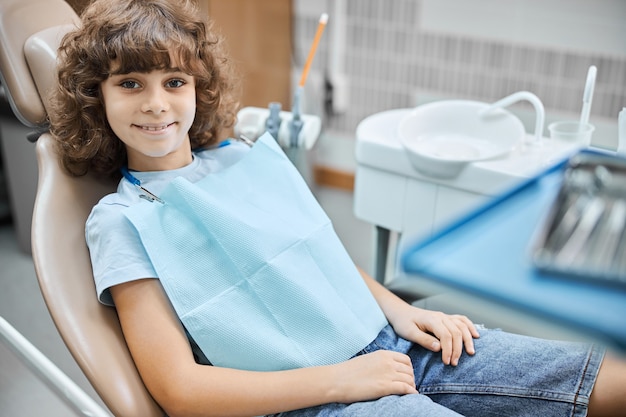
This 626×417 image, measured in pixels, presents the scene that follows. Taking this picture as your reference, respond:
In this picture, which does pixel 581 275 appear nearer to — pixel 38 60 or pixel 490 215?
pixel 490 215

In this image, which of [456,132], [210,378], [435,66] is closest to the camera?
[210,378]

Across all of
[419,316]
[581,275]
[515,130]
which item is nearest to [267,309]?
[419,316]

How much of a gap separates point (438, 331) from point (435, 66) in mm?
1434

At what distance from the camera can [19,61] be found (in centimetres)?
120

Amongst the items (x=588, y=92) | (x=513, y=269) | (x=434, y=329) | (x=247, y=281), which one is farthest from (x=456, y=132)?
(x=513, y=269)

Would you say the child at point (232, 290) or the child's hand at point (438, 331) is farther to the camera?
the child's hand at point (438, 331)

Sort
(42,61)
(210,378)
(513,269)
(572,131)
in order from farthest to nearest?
1. (572,131)
2. (42,61)
3. (210,378)
4. (513,269)

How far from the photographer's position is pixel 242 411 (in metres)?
0.95

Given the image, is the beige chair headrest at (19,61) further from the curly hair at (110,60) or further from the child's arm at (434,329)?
the child's arm at (434,329)

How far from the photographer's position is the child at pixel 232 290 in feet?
3.16

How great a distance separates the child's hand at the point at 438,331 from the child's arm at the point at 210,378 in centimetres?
12

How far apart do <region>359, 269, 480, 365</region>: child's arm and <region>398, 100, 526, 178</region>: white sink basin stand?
34cm

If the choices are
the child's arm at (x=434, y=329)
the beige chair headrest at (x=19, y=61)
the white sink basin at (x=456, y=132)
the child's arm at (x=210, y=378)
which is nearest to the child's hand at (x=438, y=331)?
the child's arm at (x=434, y=329)

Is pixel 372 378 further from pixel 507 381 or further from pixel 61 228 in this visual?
pixel 61 228
